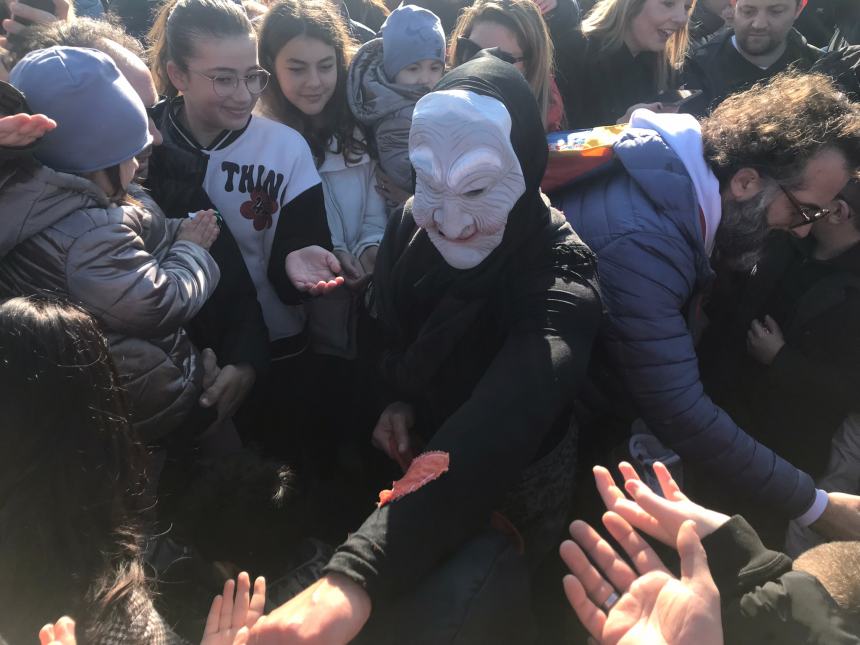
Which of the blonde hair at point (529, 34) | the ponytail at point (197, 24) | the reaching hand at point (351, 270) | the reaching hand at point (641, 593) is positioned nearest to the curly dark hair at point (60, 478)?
the reaching hand at point (641, 593)

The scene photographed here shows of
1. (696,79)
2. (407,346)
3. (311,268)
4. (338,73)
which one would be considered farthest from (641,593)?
(696,79)

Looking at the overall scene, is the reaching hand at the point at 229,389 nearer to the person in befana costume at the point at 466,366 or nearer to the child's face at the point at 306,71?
the person in befana costume at the point at 466,366

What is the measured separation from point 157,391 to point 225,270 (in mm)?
508

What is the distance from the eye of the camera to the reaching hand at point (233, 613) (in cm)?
121

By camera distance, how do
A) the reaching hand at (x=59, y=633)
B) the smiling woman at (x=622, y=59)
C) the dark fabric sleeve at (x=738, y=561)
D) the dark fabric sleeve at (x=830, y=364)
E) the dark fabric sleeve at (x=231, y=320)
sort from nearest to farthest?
the reaching hand at (x=59, y=633), the dark fabric sleeve at (x=738, y=561), the dark fabric sleeve at (x=231, y=320), the dark fabric sleeve at (x=830, y=364), the smiling woman at (x=622, y=59)

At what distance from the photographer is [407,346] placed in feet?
5.70

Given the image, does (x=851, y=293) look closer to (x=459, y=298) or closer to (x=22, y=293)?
(x=459, y=298)

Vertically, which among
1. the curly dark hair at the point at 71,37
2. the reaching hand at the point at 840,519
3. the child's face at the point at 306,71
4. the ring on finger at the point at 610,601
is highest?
the curly dark hair at the point at 71,37

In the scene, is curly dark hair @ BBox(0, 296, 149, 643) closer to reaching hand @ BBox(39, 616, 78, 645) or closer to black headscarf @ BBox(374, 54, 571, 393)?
reaching hand @ BBox(39, 616, 78, 645)

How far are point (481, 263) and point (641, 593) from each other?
2.48 feet

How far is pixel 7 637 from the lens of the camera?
113 centimetres

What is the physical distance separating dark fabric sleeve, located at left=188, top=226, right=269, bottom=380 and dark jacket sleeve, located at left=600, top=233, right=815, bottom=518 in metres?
1.06

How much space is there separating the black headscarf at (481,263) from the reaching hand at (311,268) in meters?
0.53

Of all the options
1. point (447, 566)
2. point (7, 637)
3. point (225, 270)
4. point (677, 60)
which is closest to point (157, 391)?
point (225, 270)
